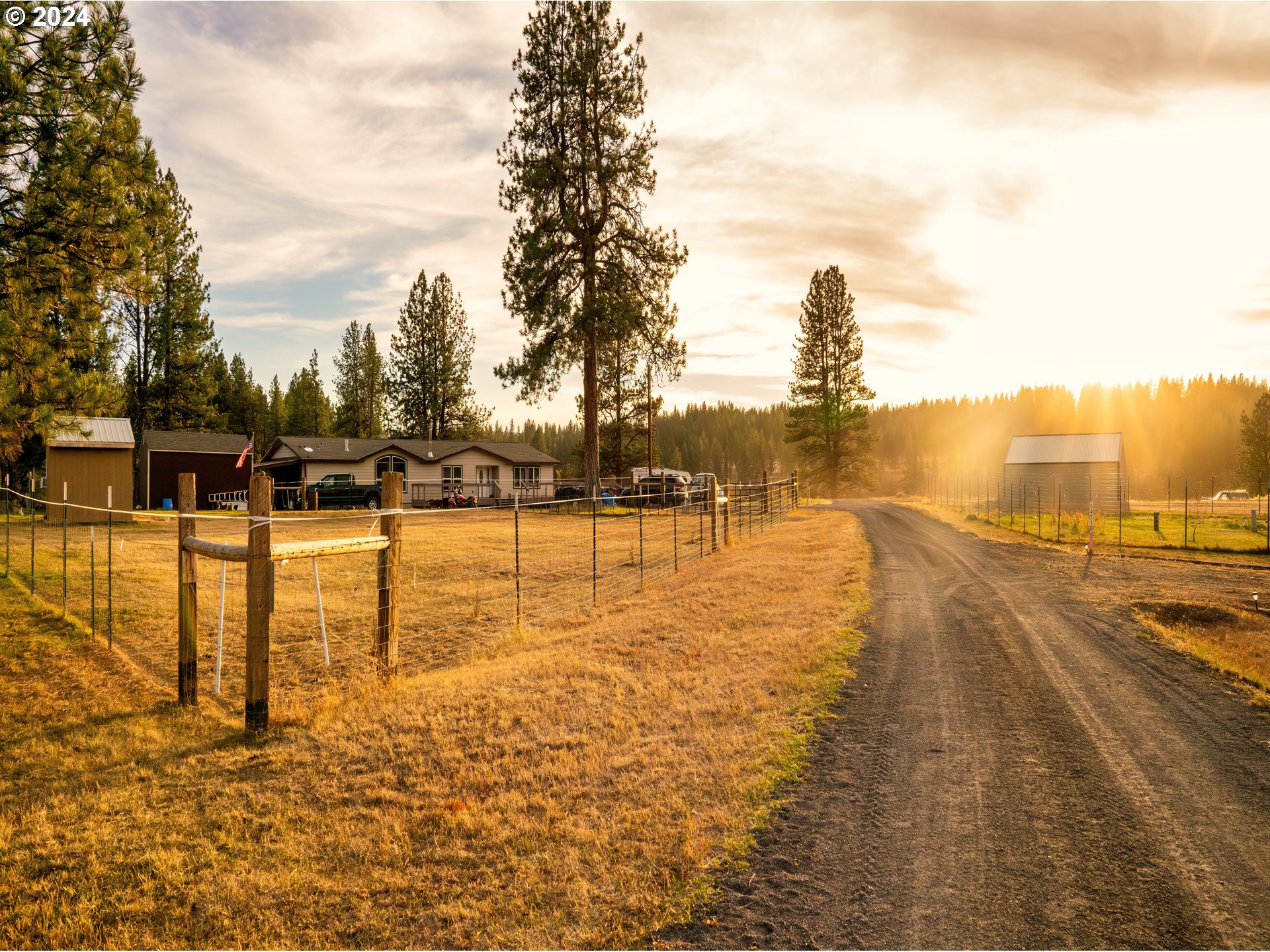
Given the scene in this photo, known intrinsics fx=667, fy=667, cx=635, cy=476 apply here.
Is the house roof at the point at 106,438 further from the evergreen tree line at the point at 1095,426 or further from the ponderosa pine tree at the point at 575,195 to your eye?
the evergreen tree line at the point at 1095,426

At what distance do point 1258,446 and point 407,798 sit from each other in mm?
83163

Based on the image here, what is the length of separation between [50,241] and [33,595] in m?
7.73

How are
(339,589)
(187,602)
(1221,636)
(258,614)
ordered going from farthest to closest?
(339,589), (1221,636), (187,602), (258,614)

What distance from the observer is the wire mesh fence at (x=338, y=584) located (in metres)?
8.62

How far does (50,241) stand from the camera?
856cm

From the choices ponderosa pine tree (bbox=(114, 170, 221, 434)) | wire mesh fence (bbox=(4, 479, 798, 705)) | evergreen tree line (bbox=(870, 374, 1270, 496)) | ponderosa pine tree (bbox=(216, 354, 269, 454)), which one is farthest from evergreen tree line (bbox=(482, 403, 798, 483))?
wire mesh fence (bbox=(4, 479, 798, 705))

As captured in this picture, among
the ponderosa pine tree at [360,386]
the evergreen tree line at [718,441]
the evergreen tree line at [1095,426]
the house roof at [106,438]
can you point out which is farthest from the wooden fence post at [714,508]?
the evergreen tree line at [1095,426]

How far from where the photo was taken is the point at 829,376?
56219 millimetres

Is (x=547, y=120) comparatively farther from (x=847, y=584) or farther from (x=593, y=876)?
(x=593, y=876)

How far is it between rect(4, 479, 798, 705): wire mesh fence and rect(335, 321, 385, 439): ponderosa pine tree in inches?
1643

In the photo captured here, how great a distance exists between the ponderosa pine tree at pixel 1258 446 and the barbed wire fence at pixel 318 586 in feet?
211

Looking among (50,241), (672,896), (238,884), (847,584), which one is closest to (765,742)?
(672,896)

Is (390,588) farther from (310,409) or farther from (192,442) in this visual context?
(310,409)

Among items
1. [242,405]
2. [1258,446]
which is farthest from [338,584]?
[1258,446]
